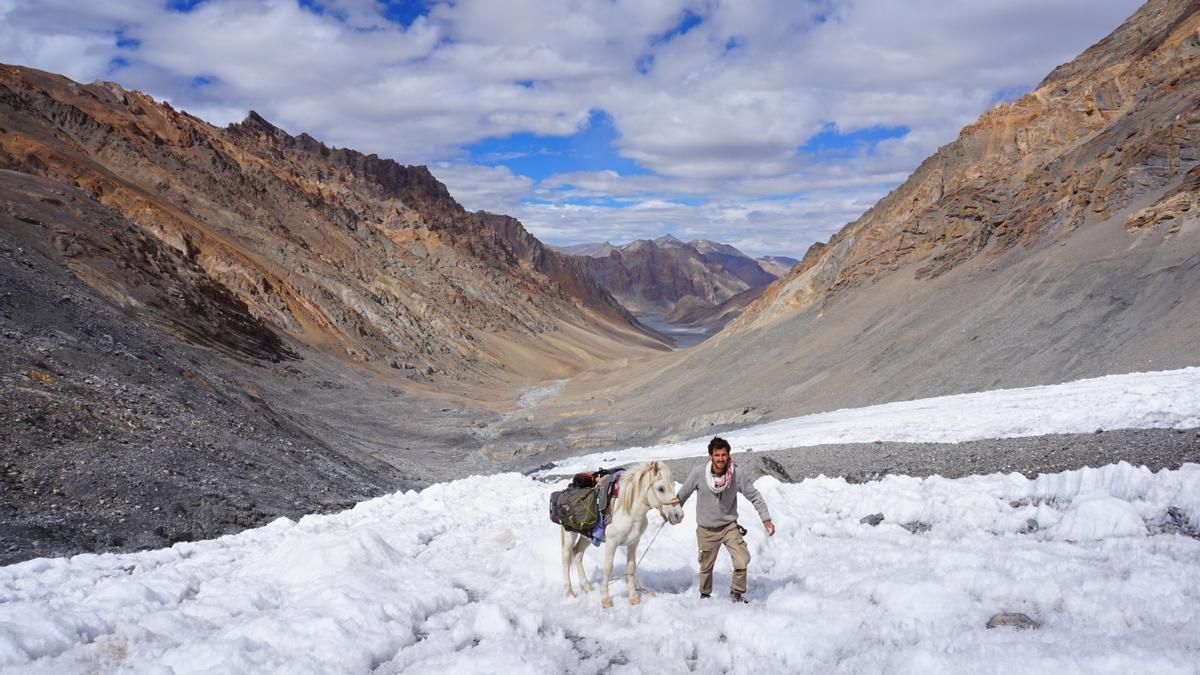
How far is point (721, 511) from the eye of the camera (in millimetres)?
6805

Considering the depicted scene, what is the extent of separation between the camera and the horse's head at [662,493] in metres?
6.50

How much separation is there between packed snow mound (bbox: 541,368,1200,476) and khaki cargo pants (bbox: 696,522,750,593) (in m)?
8.84

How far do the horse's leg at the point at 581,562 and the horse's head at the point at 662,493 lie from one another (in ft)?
2.94

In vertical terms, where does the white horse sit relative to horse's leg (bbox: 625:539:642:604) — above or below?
above

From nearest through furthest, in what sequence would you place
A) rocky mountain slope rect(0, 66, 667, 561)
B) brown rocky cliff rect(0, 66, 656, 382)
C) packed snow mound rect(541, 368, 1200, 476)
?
rocky mountain slope rect(0, 66, 667, 561) → packed snow mound rect(541, 368, 1200, 476) → brown rocky cliff rect(0, 66, 656, 382)

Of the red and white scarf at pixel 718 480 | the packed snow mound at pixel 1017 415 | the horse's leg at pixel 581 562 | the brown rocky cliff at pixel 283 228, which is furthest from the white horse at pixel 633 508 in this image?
the brown rocky cliff at pixel 283 228

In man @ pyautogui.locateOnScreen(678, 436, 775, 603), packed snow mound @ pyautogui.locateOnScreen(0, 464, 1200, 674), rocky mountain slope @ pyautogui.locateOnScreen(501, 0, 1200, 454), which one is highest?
rocky mountain slope @ pyautogui.locateOnScreen(501, 0, 1200, 454)

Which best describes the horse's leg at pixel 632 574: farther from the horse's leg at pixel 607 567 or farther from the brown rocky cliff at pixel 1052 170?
the brown rocky cliff at pixel 1052 170

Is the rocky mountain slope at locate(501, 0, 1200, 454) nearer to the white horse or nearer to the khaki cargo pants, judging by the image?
the khaki cargo pants

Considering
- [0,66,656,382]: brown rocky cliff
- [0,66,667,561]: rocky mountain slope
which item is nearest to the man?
[0,66,667,561]: rocky mountain slope

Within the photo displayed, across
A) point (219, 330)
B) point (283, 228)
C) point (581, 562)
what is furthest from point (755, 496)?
point (283, 228)

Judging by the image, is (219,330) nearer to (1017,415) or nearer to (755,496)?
(1017,415)

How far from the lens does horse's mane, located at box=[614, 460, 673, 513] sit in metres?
6.80

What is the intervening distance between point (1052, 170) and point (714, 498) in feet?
135
